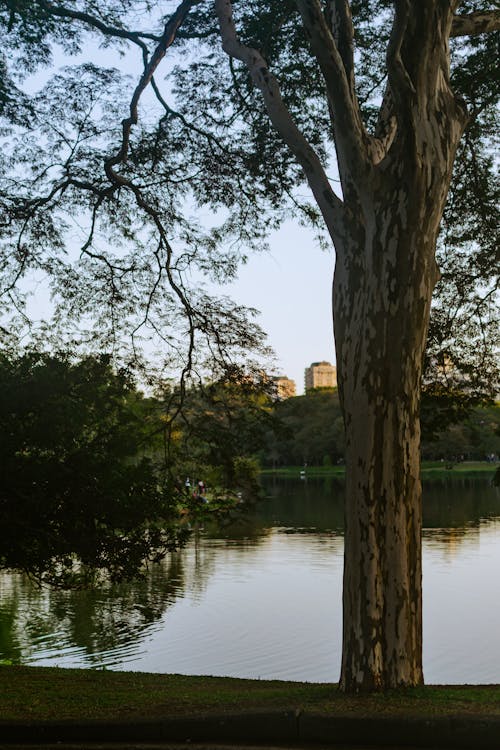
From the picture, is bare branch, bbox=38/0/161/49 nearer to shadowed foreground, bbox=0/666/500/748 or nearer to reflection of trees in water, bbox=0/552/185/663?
shadowed foreground, bbox=0/666/500/748

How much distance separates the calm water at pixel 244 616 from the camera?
1408cm

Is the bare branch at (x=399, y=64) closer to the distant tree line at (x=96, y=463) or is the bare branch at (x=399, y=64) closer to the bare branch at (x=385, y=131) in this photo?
the bare branch at (x=385, y=131)

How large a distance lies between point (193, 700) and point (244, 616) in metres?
11.9

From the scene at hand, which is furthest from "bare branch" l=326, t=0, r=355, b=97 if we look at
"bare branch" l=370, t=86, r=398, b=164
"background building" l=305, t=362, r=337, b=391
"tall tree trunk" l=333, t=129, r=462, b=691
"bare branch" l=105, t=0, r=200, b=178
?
"background building" l=305, t=362, r=337, b=391

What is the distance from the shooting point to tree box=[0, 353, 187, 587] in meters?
8.23

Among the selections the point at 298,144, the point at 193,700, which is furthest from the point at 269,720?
the point at 298,144

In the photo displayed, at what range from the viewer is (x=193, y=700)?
604 centimetres

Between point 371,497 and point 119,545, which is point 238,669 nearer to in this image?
point 119,545

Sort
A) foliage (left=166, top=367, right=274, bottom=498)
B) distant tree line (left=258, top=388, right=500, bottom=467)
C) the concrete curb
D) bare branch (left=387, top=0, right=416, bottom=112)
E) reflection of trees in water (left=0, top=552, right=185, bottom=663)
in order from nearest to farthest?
the concrete curb
bare branch (left=387, top=0, right=416, bottom=112)
foliage (left=166, top=367, right=274, bottom=498)
reflection of trees in water (left=0, top=552, right=185, bottom=663)
distant tree line (left=258, top=388, right=500, bottom=467)

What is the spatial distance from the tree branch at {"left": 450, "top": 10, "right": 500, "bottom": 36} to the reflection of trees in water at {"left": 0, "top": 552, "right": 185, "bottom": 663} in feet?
34.1

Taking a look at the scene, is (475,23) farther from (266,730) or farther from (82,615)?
(82,615)

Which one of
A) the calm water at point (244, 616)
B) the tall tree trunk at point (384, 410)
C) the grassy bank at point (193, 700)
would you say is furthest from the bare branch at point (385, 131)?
the calm water at point (244, 616)

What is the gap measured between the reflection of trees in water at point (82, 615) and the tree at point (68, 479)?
19.5 feet

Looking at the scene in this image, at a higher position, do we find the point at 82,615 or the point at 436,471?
the point at 436,471
